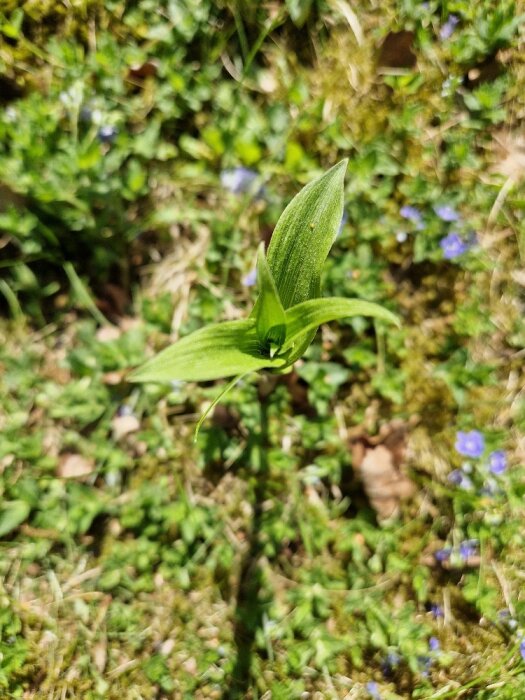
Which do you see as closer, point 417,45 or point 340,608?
point 340,608

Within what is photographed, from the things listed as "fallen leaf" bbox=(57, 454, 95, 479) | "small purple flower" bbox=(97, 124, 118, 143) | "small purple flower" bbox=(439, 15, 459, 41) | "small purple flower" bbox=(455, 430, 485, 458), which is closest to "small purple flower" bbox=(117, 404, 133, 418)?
"fallen leaf" bbox=(57, 454, 95, 479)

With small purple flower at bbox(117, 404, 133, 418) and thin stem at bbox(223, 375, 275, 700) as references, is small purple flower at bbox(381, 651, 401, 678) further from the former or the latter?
small purple flower at bbox(117, 404, 133, 418)

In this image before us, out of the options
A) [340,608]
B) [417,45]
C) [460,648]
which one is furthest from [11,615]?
[417,45]

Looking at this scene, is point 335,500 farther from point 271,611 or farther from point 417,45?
point 417,45

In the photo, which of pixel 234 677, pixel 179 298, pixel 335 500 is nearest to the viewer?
pixel 234 677

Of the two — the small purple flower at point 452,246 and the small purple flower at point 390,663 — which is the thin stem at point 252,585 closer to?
the small purple flower at point 390,663

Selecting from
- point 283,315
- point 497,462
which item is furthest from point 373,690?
point 283,315

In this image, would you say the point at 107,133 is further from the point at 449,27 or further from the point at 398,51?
the point at 449,27
